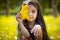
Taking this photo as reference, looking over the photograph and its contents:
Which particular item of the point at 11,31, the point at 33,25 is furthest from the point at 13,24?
the point at 33,25

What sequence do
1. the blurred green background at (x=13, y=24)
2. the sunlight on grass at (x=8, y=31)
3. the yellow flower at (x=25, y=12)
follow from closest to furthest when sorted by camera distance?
1. the yellow flower at (x=25, y=12)
2. the sunlight on grass at (x=8, y=31)
3. the blurred green background at (x=13, y=24)

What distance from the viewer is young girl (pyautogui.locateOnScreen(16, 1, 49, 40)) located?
5.43ft

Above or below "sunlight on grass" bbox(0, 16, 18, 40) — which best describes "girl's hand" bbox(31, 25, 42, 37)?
above

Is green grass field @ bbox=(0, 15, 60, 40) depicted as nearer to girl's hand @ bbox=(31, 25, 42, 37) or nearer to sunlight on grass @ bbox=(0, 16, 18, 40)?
sunlight on grass @ bbox=(0, 16, 18, 40)

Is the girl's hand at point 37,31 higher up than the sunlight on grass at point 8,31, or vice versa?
the girl's hand at point 37,31

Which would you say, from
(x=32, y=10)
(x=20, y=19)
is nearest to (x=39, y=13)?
(x=32, y=10)

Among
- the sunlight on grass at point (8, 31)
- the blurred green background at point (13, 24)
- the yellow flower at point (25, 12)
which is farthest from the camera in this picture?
the blurred green background at point (13, 24)

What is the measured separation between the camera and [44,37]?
5.85 feet

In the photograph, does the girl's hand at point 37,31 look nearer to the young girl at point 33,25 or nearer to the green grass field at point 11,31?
the young girl at point 33,25

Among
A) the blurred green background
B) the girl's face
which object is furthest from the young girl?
the blurred green background

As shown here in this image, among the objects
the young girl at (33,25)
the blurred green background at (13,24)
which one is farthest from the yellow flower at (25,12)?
the blurred green background at (13,24)

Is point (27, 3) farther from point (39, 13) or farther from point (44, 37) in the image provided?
point (44, 37)

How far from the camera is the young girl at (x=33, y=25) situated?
5.43ft

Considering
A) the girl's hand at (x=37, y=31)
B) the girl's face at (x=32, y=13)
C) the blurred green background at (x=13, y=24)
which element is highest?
the girl's face at (x=32, y=13)
